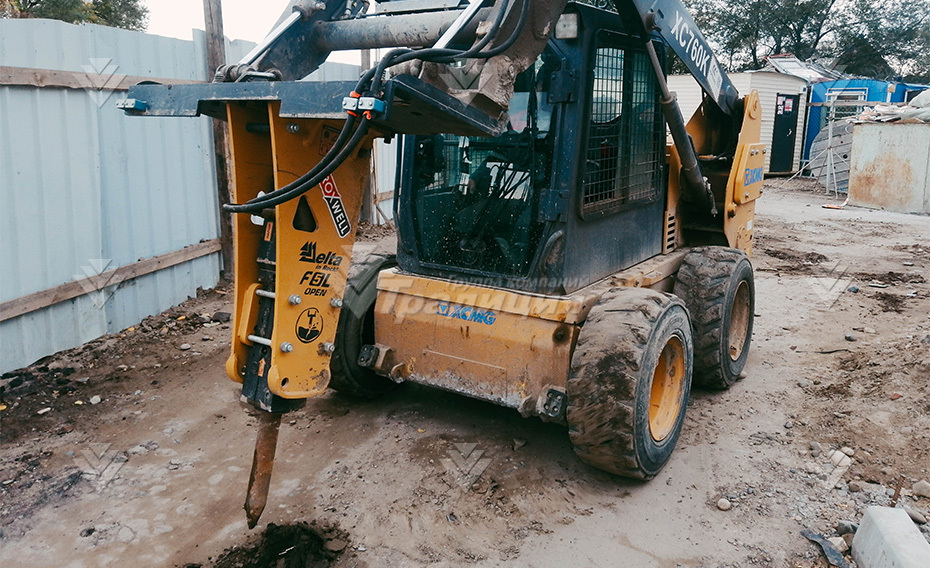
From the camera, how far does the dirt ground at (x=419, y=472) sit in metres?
3.47

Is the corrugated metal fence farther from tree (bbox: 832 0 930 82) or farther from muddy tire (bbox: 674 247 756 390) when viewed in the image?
tree (bbox: 832 0 930 82)

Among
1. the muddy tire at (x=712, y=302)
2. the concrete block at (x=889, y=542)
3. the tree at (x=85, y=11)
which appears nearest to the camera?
the concrete block at (x=889, y=542)

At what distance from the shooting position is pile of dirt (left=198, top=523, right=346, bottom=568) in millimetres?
3314

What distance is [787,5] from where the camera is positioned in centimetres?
3225

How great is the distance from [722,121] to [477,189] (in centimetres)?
264

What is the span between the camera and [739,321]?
5.69 m

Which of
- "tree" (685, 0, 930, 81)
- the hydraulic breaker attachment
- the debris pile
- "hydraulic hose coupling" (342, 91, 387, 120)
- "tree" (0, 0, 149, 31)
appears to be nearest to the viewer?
"hydraulic hose coupling" (342, 91, 387, 120)

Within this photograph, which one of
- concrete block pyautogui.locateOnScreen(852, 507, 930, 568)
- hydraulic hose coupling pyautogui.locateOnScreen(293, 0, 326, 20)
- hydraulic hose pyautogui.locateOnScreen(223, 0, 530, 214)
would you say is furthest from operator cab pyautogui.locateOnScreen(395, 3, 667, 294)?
concrete block pyautogui.locateOnScreen(852, 507, 930, 568)

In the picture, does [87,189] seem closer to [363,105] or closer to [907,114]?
[363,105]

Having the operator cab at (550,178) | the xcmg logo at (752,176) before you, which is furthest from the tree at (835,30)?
the operator cab at (550,178)

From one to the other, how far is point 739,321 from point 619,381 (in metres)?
2.46

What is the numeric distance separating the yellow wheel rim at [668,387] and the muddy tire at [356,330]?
1.78 m
